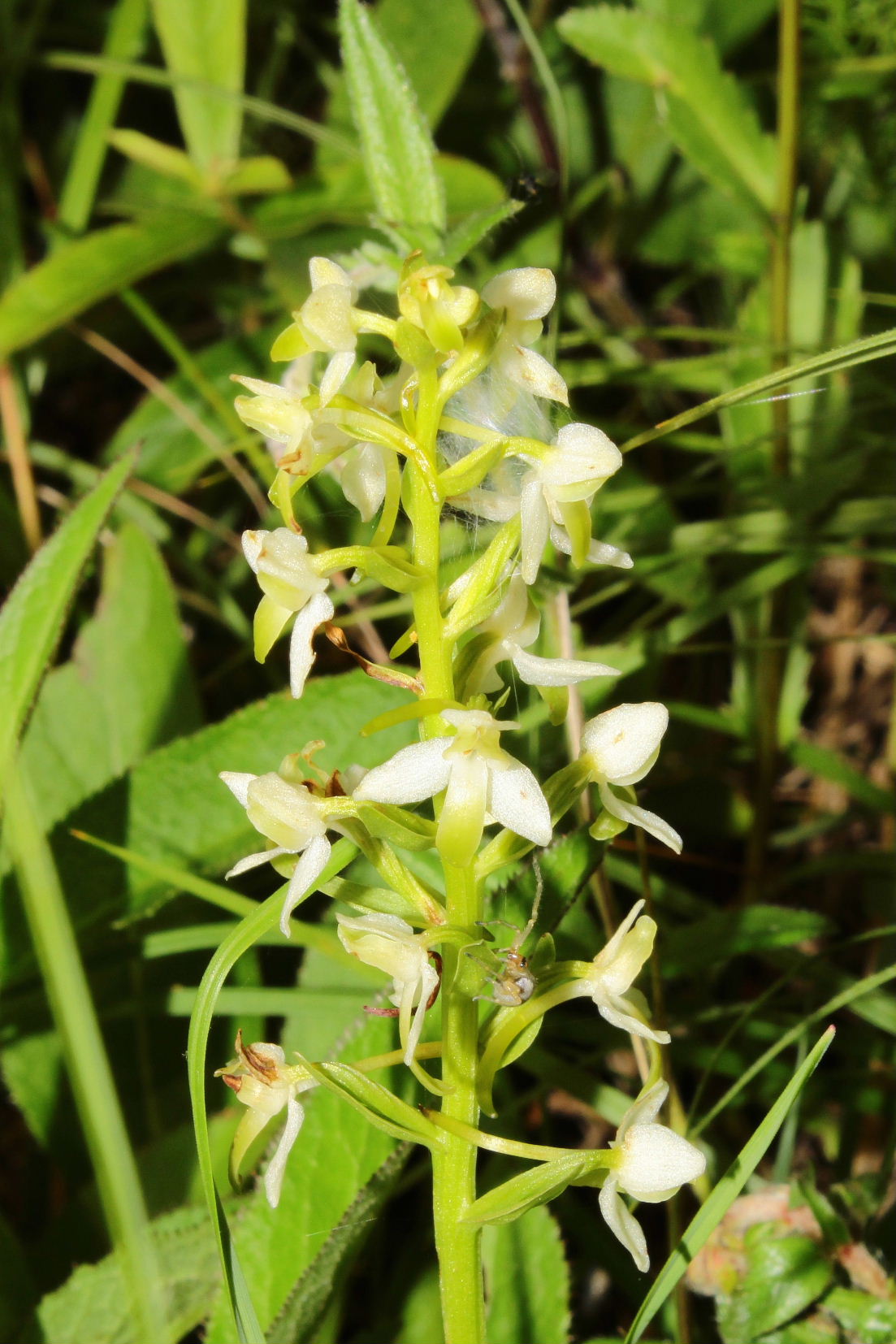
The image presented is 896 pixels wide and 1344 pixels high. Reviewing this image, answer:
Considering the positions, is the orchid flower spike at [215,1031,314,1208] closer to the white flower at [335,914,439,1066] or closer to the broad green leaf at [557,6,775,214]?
the white flower at [335,914,439,1066]

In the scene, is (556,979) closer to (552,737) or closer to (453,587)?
(453,587)

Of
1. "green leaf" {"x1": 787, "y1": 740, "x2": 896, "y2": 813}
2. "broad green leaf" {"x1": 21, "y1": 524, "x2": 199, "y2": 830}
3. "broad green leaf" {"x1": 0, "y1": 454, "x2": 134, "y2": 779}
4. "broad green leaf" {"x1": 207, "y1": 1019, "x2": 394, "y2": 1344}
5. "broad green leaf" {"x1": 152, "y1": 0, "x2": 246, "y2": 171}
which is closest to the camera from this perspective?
"broad green leaf" {"x1": 207, "y1": 1019, "x2": 394, "y2": 1344}

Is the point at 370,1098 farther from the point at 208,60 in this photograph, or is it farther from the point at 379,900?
the point at 208,60

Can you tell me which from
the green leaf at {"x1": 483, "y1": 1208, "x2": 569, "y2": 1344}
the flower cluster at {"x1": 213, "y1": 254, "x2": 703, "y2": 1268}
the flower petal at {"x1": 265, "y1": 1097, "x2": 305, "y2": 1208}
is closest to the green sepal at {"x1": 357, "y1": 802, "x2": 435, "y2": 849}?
the flower cluster at {"x1": 213, "y1": 254, "x2": 703, "y2": 1268}

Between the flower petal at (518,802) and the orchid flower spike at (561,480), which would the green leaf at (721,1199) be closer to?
→ the flower petal at (518,802)

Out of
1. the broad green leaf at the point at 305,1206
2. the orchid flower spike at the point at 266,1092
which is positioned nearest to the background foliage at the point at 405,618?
the broad green leaf at the point at 305,1206

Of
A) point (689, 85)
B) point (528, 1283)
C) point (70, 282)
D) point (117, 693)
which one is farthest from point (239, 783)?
point (689, 85)
